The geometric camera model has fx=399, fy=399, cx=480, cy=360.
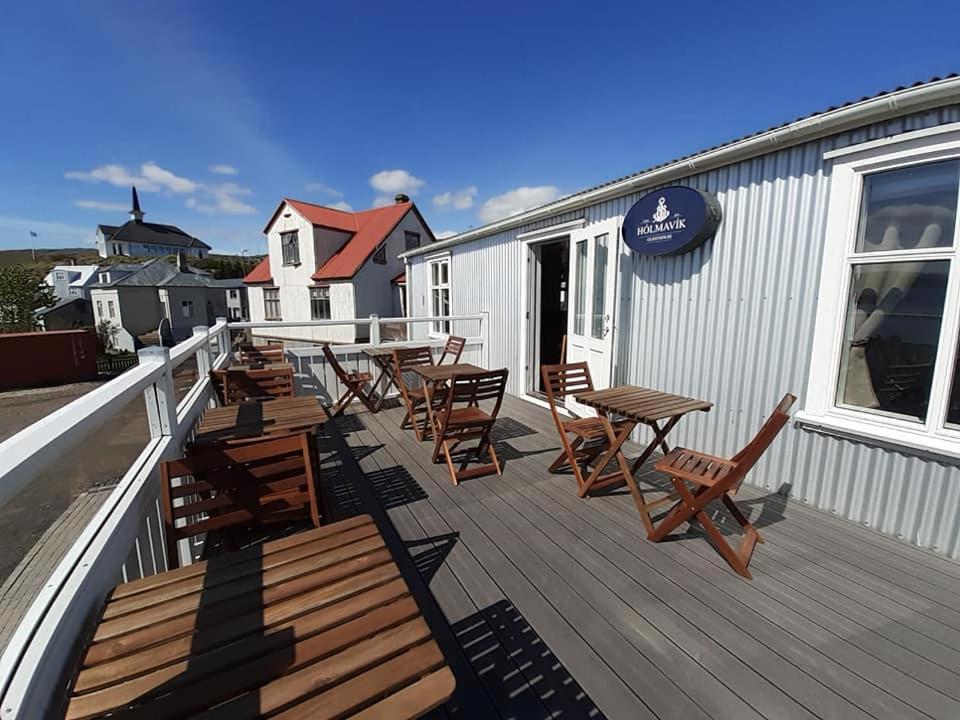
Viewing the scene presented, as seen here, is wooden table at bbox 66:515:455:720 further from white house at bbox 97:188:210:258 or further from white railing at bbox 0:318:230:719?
white house at bbox 97:188:210:258

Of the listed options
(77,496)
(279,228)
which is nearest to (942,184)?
(77,496)

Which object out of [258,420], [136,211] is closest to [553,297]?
[258,420]

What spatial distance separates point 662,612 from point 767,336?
2.19 m

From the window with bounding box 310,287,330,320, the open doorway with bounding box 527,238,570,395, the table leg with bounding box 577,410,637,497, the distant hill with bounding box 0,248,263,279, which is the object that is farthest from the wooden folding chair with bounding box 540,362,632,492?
the distant hill with bounding box 0,248,263,279

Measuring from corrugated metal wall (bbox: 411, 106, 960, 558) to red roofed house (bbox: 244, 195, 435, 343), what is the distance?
13.3 meters

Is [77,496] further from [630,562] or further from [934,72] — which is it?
[934,72]

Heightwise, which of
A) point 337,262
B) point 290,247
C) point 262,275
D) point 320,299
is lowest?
point 320,299

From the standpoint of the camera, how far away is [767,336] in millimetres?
3012

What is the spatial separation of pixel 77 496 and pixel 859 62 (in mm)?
13099

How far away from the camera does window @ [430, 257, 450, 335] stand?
803 cm

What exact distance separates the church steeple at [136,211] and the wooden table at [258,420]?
3147 inches

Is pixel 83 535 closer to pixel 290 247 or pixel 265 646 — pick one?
pixel 265 646

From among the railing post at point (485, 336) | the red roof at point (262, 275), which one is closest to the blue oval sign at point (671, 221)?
the railing post at point (485, 336)

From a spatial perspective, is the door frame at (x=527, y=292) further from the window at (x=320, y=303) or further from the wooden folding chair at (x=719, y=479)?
the window at (x=320, y=303)
